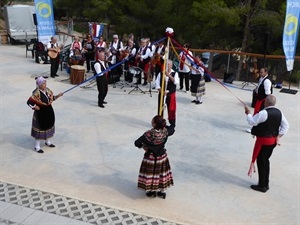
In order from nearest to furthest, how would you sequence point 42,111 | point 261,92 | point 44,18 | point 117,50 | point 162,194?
point 162,194 < point 42,111 < point 261,92 < point 117,50 < point 44,18

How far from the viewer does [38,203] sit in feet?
Result: 18.0

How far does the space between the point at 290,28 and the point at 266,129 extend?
20.2 feet

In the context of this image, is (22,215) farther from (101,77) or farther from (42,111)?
(101,77)

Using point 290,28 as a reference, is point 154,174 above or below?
below

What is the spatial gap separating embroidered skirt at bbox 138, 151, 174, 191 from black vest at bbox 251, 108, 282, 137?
4.86 ft

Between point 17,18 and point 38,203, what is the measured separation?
1798cm

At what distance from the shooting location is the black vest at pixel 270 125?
5.57 metres

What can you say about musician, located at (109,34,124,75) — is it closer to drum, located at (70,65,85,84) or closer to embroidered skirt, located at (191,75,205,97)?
drum, located at (70,65,85,84)

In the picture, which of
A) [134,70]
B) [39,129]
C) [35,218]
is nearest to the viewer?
[35,218]

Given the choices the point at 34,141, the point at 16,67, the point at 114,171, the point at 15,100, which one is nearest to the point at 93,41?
the point at 16,67

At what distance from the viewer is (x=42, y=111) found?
269 inches

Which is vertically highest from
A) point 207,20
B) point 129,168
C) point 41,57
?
point 207,20

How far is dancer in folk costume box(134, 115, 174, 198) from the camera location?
17.2 feet

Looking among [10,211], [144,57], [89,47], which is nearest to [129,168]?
[10,211]
